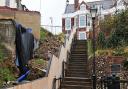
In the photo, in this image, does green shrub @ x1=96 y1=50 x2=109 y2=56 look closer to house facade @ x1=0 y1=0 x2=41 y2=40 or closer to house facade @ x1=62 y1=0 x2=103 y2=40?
house facade @ x1=0 y1=0 x2=41 y2=40

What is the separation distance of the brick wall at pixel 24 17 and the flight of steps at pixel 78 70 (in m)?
3.28

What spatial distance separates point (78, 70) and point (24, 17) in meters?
5.02

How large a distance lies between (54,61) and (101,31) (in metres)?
9.47

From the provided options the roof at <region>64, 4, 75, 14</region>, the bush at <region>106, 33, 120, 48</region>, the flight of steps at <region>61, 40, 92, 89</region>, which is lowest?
the flight of steps at <region>61, 40, 92, 89</region>

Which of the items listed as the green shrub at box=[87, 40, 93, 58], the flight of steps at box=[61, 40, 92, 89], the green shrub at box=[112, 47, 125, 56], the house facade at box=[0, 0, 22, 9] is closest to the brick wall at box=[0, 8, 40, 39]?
the flight of steps at box=[61, 40, 92, 89]

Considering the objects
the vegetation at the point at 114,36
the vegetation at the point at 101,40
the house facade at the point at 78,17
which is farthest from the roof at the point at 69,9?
the vegetation at the point at 101,40

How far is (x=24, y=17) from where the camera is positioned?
2341 centimetres

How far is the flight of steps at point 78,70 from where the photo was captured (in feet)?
70.9

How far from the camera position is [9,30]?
17266 mm

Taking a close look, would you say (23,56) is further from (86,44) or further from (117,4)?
(117,4)

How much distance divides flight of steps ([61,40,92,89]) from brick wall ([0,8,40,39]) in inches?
129

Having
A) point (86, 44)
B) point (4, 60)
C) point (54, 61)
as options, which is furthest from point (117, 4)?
point (4, 60)

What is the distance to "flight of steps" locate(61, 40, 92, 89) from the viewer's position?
21598 mm

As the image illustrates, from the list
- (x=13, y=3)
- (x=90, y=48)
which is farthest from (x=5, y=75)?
(x=13, y=3)
